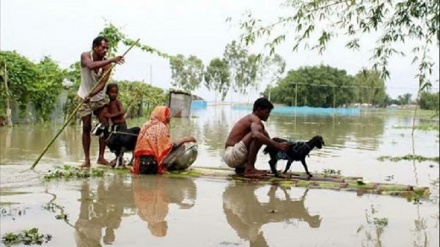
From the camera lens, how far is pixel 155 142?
8.02 m

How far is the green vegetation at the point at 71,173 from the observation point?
7.62 meters

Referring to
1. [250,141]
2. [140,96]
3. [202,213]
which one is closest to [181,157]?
[250,141]

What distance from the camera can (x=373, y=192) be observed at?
22.4 feet

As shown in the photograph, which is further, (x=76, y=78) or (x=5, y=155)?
(x=76, y=78)

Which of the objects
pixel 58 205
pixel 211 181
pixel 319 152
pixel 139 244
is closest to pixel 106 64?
pixel 211 181

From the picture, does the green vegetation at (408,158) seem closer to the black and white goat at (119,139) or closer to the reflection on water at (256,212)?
the reflection on water at (256,212)

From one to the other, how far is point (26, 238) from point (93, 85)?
440 centimetres

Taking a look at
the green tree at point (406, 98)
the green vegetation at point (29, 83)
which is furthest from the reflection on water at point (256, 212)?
the green tree at point (406, 98)

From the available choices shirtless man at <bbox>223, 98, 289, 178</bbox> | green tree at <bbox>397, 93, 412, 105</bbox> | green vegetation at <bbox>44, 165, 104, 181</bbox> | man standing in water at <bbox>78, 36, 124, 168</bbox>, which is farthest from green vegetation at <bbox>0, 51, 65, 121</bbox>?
green tree at <bbox>397, 93, 412, 105</bbox>

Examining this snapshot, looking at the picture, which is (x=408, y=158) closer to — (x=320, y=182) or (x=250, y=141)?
(x=320, y=182)

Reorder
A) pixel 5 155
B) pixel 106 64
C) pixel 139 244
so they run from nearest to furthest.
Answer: pixel 139 244 → pixel 106 64 → pixel 5 155

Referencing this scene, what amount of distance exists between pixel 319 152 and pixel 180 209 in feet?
25.1

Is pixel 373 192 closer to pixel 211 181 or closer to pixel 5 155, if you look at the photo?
pixel 211 181

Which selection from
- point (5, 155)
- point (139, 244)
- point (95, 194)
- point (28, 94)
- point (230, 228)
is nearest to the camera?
point (139, 244)
